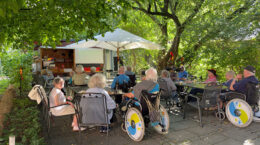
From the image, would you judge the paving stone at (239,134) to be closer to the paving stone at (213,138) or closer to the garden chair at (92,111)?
the paving stone at (213,138)

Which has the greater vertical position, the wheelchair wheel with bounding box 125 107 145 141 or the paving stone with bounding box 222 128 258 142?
the wheelchair wheel with bounding box 125 107 145 141

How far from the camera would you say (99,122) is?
2.83 meters

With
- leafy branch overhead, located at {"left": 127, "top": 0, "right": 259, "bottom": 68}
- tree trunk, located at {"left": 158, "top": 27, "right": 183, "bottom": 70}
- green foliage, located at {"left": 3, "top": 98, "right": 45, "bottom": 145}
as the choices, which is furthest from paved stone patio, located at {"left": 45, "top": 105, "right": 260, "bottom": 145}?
tree trunk, located at {"left": 158, "top": 27, "right": 183, "bottom": 70}

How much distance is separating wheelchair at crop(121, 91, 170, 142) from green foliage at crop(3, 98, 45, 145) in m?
1.38

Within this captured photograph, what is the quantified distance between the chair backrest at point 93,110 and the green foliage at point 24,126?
685 millimetres

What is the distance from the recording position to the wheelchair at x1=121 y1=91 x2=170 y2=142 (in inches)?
116

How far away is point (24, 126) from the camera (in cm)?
345

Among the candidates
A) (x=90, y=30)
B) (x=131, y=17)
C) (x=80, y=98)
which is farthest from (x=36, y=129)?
(x=131, y=17)

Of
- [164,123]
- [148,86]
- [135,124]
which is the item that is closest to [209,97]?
[164,123]

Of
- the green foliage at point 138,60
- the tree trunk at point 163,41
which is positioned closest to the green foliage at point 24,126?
the tree trunk at point 163,41

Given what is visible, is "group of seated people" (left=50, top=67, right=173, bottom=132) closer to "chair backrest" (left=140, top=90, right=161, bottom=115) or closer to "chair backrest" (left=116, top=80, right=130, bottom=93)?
"chair backrest" (left=140, top=90, right=161, bottom=115)

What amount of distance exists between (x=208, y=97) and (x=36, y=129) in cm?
327

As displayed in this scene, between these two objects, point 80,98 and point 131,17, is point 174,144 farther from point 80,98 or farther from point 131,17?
point 131,17

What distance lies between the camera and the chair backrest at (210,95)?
11.6ft
